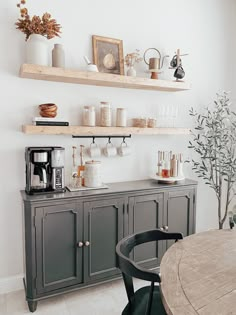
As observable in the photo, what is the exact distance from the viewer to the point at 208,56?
349cm

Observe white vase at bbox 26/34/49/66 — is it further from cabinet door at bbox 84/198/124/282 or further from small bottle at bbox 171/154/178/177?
small bottle at bbox 171/154/178/177

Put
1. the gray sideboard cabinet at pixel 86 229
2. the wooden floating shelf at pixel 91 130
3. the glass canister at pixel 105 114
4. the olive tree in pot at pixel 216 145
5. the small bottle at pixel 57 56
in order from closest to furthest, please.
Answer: the gray sideboard cabinet at pixel 86 229
the wooden floating shelf at pixel 91 130
the small bottle at pixel 57 56
the glass canister at pixel 105 114
the olive tree in pot at pixel 216 145

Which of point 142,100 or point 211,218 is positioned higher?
point 142,100

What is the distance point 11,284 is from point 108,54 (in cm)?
241

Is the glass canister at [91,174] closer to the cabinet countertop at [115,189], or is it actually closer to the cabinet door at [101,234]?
the cabinet countertop at [115,189]

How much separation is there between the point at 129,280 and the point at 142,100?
2.07m

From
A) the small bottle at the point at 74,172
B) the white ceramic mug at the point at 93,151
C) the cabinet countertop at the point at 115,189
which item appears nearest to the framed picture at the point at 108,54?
the white ceramic mug at the point at 93,151

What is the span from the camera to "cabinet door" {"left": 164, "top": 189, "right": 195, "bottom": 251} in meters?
2.85

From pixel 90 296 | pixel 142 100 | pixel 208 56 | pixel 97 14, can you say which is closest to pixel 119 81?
pixel 142 100

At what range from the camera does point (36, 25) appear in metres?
2.34

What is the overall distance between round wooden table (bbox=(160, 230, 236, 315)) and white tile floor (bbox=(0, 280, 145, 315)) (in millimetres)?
1108

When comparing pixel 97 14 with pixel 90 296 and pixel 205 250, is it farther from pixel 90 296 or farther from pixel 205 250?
pixel 90 296

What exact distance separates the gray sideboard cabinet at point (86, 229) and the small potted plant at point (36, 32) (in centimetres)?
118

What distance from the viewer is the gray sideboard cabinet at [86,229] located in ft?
7.39
